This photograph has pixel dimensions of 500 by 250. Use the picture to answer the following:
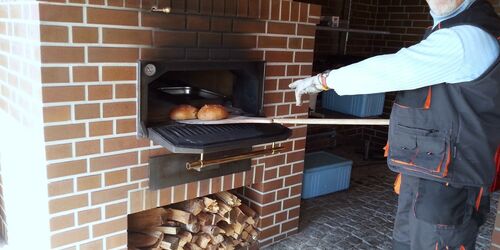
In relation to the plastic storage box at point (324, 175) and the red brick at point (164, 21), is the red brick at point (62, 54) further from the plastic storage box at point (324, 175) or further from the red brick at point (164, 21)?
the plastic storage box at point (324, 175)

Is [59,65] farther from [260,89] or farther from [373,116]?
[373,116]

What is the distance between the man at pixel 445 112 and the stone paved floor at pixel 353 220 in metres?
1.00

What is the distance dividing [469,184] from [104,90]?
4.86 feet

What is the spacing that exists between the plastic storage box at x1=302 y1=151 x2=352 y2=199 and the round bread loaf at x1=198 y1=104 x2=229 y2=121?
136cm

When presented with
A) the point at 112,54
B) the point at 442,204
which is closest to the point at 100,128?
the point at 112,54

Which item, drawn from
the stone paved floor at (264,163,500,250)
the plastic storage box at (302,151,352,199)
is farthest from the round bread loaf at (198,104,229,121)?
the plastic storage box at (302,151,352,199)

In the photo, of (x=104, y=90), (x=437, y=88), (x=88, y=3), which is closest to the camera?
(x=437, y=88)

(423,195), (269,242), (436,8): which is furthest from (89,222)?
(436,8)

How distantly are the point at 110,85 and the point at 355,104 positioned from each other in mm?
2539

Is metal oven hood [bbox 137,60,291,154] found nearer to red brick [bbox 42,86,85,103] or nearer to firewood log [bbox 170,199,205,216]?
red brick [bbox 42,86,85,103]

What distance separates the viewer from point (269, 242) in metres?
2.69

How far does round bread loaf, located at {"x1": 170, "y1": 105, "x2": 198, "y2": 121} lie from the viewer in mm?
2121

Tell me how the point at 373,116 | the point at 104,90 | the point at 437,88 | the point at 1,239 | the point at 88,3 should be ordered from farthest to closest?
the point at 373,116, the point at 1,239, the point at 104,90, the point at 88,3, the point at 437,88

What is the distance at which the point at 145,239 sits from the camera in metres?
2.23
